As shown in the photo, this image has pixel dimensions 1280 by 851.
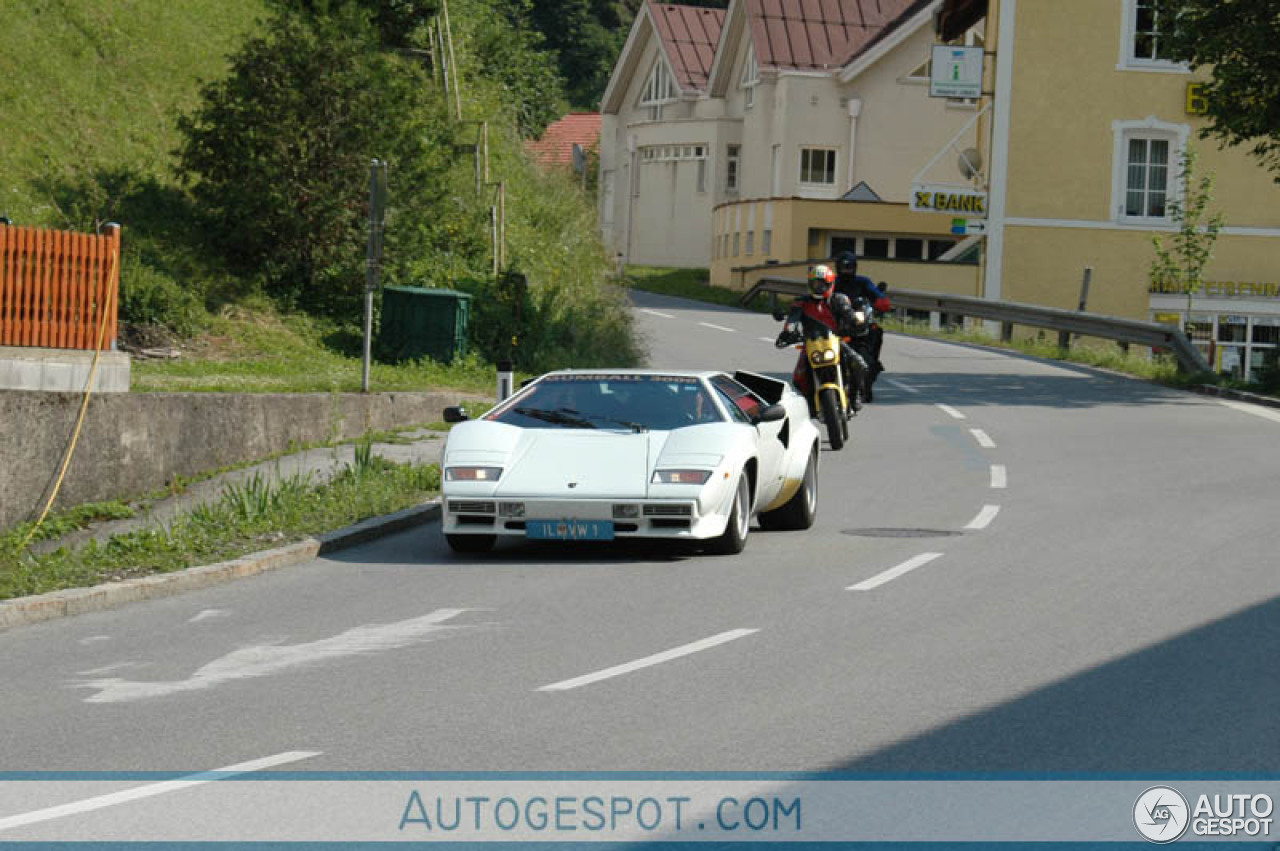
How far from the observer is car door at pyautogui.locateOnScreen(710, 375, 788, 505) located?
45.3ft

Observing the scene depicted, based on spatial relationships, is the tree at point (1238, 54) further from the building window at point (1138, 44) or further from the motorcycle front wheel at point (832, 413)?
the building window at point (1138, 44)

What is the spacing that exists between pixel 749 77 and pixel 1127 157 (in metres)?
21.9

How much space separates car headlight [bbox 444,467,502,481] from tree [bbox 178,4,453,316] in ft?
47.4

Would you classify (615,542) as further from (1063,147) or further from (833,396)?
(1063,147)

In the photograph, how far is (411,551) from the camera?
44.2ft

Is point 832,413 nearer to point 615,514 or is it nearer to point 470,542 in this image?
point 470,542

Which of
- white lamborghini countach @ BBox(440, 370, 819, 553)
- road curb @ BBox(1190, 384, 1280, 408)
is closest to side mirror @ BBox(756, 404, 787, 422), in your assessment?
white lamborghini countach @ BBox(440, 370, 819, 553)

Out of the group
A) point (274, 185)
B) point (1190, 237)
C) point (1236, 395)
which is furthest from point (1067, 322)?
point (274, 185)

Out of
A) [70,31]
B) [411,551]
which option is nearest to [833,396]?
[411,551]

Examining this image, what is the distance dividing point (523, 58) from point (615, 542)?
3641 centimetres

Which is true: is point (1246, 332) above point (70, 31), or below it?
below

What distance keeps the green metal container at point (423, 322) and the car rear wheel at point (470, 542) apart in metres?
13.1

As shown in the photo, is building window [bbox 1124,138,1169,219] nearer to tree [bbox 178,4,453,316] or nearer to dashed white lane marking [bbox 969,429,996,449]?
tree [bbox 178,4,453,316]

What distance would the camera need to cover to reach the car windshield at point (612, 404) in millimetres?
13672
